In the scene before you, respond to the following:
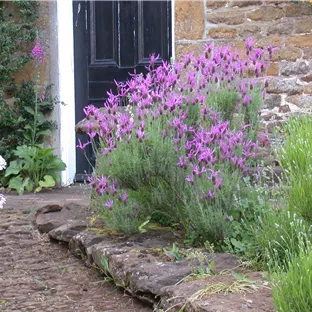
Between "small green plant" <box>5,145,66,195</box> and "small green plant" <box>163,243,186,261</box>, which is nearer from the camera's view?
"small green plant" <box>163,243,186,261</box>

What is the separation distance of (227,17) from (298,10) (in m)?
0.69

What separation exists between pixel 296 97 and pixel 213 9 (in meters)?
1.20

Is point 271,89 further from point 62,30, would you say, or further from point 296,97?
point 62,30

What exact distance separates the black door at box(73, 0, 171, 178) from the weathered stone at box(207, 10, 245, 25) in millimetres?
667

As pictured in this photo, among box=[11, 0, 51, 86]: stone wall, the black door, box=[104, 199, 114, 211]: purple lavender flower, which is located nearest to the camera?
box=[104, 199, 114, 211]: purple lavender flower

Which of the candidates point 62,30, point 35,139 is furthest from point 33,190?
point 62,30

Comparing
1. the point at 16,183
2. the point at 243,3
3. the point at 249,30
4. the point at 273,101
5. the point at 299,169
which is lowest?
the point at 16,183

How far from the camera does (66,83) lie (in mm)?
7438

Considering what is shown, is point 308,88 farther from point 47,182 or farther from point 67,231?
point 67,231

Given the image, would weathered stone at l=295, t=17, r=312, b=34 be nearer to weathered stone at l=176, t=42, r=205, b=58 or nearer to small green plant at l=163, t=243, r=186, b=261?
weathered stone at l=176, t=42, r=205, b=58

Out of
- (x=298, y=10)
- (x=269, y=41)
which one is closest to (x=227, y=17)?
(x=269, y=41)

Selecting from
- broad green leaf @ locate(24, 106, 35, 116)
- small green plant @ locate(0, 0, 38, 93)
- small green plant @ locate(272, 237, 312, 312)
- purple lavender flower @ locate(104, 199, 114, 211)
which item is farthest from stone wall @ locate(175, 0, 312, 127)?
small green plant @ locate(272, 237, 312, 312)

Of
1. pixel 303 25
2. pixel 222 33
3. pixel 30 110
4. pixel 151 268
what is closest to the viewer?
pixel 151 268

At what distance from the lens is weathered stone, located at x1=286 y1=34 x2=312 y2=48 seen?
20.9 ft
